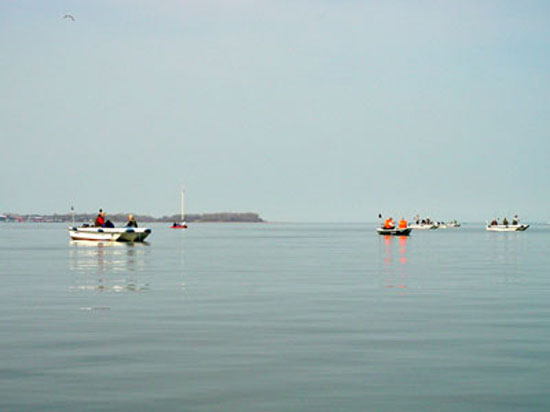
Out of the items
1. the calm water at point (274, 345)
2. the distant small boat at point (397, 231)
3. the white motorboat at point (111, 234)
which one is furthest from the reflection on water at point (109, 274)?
the distant small boat at point (397, 231)

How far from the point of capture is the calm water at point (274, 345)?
15406mm

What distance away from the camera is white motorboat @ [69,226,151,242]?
95125 millimetres

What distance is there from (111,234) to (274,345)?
249 feet

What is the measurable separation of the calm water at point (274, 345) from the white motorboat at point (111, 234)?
2081 inches

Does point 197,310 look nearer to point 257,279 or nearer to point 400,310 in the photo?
point 400,310

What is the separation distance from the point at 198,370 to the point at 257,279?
26.5 meters

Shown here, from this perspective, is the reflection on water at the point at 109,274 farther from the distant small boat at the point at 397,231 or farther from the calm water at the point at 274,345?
the distant small boat at the point at 397,231

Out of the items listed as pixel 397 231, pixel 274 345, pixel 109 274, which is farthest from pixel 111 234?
pixel 274 345

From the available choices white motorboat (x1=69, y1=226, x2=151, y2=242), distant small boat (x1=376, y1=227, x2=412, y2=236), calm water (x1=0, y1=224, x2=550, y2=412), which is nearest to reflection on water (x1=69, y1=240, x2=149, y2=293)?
calm water (x1=0, y1=224, x2=550, y2=412)

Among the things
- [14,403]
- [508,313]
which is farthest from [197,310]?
[14,403]

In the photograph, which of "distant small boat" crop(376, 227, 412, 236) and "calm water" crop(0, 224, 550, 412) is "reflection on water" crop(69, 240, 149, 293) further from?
"distant small boat" crop(376, 227, 412, 236)

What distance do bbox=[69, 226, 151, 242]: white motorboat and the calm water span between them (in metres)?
52.9

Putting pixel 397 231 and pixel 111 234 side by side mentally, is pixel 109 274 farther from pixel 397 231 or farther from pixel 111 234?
pixel 397 231

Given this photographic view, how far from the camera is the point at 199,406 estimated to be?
14.7 m
